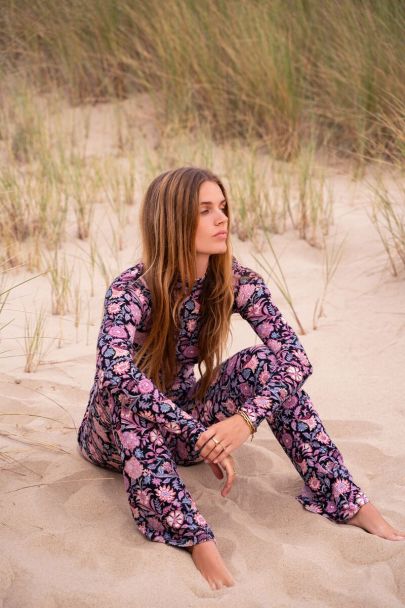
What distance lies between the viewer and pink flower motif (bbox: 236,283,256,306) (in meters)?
2.82

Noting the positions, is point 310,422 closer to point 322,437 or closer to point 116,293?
point 322,437

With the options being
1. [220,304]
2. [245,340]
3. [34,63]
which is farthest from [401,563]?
[34,63]

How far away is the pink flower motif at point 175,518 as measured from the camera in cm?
236

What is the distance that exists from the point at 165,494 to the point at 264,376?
50 centimetres

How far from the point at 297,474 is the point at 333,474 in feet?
1.14

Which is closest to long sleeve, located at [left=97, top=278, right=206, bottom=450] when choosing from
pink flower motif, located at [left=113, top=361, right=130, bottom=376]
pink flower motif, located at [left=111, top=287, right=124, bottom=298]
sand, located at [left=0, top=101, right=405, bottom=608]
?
pink flower motif, located at [left=113, top=361, right=130, bottom=376]

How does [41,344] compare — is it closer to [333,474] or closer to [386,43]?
[333,474]

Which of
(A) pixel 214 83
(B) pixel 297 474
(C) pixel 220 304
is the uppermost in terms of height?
(A) pixel 214 83

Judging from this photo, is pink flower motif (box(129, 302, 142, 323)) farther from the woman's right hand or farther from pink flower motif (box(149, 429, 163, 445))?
the woman's right hand

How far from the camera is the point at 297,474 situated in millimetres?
2941

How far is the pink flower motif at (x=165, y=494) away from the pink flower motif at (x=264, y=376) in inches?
18.4

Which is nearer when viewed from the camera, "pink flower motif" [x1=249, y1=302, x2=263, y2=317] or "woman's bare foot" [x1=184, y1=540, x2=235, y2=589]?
"woman's bare foot" [x1=184, y1=540, x2=235, y2=589]

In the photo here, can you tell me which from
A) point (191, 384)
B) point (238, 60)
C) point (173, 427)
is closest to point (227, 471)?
point (173, 427)

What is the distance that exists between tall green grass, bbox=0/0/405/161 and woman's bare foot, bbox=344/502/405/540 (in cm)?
351
